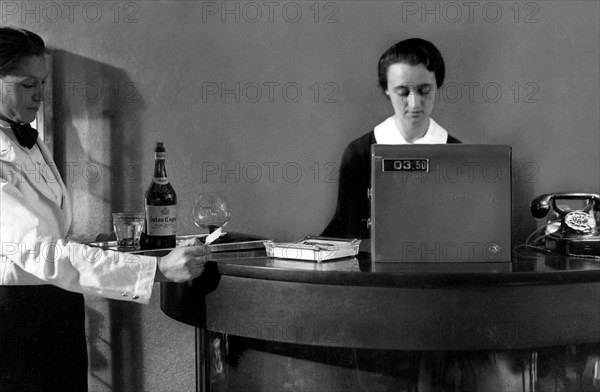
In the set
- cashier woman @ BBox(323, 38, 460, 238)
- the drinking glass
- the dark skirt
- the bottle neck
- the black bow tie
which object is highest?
cashier woman @ BBox(323, 38, 460, 238)

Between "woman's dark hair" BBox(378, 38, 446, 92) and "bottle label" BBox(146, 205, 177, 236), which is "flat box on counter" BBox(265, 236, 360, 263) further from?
"woman's dark hair" BBox(378, 38, 446, 92)

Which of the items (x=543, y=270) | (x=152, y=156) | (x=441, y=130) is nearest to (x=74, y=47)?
(x=152, y=156)

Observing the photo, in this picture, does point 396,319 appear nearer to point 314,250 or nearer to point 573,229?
point 314,250

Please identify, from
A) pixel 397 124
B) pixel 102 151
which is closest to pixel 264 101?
pixel 397 124

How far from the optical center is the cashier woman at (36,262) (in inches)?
74.0

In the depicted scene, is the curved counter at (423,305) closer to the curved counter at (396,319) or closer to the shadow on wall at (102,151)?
the curved counter at (396,319)

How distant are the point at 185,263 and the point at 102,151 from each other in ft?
3.80

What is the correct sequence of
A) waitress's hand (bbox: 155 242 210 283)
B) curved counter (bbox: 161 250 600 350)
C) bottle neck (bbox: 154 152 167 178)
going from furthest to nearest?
bottle neck (bbox: 154 152 167 178) < waitress's hand (bbox: 155 242 210 283) < curved counter (bbox: 161 250 600 350)

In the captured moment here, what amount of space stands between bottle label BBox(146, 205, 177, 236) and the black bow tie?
41cm

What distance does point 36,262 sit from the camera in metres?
1.87

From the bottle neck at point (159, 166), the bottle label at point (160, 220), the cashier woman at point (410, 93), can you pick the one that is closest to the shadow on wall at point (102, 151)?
the bottle neck at point (159, 166)

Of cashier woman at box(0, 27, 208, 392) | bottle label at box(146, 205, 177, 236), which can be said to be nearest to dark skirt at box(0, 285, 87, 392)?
cashier woman at box(0, 27, 208, 392)

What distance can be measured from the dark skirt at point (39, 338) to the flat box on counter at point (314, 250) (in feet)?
2.25

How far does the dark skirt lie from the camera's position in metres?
2.00
